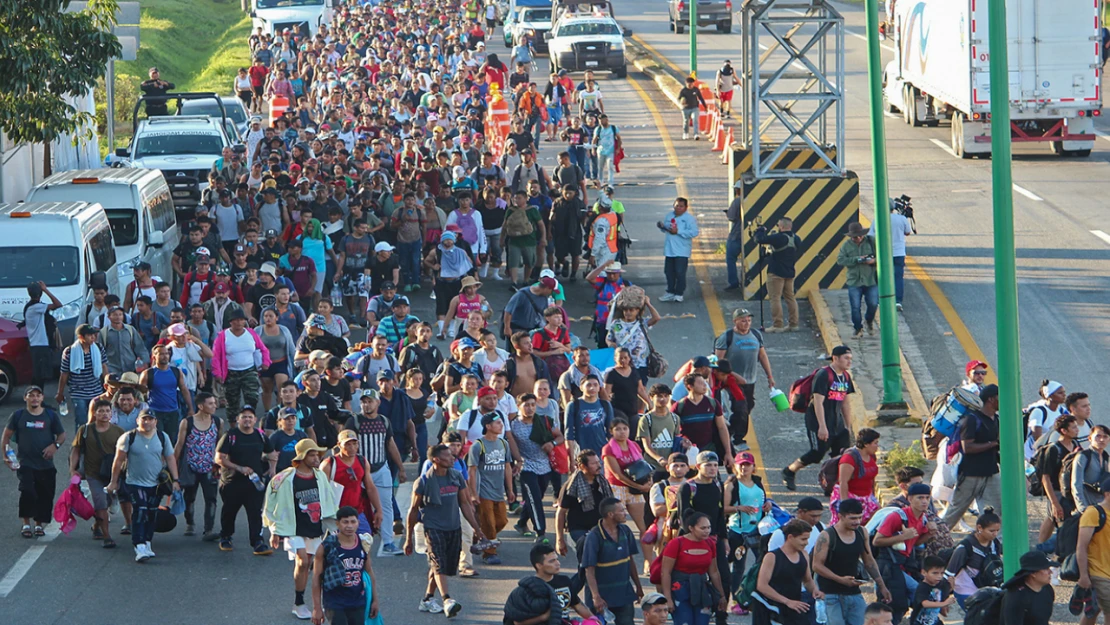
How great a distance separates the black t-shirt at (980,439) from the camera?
13.5m

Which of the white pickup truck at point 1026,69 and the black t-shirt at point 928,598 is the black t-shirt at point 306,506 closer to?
the black t-shirt at point 928,598

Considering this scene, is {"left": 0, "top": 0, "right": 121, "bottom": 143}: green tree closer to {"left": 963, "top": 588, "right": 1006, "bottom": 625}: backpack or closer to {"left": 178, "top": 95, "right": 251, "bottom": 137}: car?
{"left": 178, "top": 95, "right": 251, "bottom": 137}: car

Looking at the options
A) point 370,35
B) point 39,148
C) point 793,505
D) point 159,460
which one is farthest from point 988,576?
point 370,35

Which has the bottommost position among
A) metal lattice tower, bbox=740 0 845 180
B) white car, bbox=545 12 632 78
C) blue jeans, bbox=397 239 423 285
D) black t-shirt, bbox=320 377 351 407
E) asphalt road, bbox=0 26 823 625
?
asphalt road, bbox=0 26 823 625

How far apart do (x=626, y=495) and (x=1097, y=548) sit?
3634 millimetres

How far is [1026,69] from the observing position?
3039 cm

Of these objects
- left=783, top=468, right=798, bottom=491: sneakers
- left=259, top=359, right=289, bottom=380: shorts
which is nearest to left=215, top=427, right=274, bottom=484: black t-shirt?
left=259, top=359, right=289, bottom=380: shorts

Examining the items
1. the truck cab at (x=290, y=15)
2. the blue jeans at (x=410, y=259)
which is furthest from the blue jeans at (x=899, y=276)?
the truck cab at (x=290, y=15)

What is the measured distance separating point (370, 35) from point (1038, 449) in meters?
35.5

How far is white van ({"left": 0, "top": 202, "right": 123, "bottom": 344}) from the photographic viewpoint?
19.6 metres

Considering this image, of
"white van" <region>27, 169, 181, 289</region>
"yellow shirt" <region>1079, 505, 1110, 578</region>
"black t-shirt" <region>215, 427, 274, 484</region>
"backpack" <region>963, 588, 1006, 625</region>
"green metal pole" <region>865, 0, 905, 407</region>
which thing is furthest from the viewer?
"white van" <region>27, 169, 181, 289</region>

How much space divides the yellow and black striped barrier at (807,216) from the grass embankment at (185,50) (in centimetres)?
2446

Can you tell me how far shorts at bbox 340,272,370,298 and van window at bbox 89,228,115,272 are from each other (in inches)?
115

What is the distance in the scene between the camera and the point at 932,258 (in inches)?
976
